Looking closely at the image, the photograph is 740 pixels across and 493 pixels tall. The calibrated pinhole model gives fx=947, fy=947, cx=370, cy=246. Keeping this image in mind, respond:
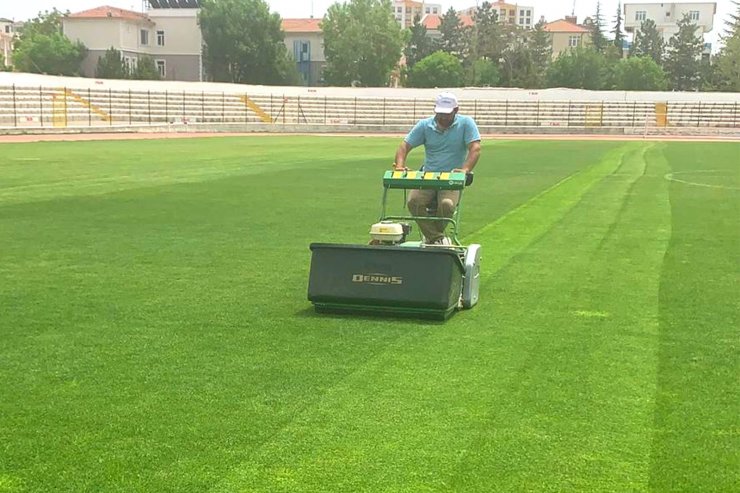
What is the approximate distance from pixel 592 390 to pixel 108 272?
4821 mm

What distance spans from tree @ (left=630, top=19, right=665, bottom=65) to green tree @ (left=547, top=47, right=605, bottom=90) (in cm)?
2376

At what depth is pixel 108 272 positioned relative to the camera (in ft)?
27.4

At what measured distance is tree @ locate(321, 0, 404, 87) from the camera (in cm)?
8669

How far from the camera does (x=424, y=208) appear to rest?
7969 mm

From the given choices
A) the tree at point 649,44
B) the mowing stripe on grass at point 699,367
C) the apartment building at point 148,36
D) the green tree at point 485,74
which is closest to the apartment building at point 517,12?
the tree at point 649,44

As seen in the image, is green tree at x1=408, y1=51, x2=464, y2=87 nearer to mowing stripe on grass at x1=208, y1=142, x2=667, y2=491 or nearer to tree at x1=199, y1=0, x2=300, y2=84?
tree at x1=199, y1=0, x2=300, y2=84

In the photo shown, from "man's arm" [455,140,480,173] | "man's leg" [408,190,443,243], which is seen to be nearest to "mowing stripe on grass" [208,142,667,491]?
"man's leg" [408,190,443,243]

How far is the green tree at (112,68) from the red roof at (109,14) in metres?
10.7

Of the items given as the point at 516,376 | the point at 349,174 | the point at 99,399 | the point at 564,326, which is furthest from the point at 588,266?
the point at 349,174

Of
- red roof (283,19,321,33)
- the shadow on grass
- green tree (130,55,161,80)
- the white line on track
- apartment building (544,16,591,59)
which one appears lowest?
the shadow on grass

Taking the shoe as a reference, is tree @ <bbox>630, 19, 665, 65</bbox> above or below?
above

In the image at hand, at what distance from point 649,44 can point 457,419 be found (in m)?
119

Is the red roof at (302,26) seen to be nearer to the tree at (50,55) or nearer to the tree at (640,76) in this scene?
the tree at (50,55)

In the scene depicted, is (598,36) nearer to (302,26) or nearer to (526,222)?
(302,26)
